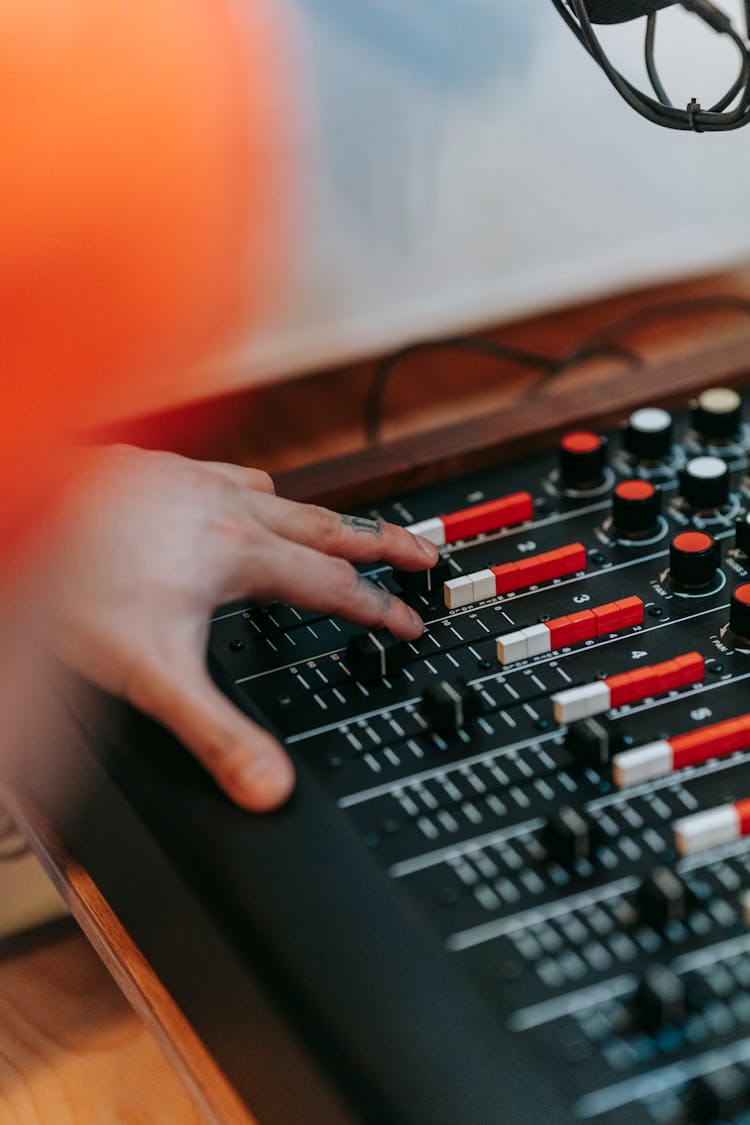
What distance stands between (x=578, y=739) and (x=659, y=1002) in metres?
0.16

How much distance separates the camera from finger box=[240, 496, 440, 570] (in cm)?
75

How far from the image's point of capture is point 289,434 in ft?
4.15

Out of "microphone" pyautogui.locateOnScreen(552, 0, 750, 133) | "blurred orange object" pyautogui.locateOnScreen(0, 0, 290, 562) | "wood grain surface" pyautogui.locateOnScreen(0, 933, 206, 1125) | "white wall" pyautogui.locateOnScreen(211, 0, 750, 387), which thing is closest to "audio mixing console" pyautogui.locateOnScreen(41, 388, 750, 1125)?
"wood grain surface" pyautogui.locateOnScreen(0, 933, 206, 1125)

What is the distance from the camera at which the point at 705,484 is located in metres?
0.84

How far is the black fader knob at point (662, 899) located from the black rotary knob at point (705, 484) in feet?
1.07

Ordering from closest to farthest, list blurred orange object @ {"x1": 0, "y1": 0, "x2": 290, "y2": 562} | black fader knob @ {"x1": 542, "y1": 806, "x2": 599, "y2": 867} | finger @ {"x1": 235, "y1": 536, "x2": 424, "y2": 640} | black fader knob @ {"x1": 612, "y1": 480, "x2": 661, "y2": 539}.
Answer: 1. black fader knob @ {"x1": 542, "y1": 806, "x2": 599, "y2": 867}
2. finger @ {"x1": 235, "y1": 536, "x2": 424, "y2": 640}
3. black fader knob @ {"x1": 612, "y1": 480, "x2": 661, "y2": 539}
4. blurred orange object @ {"x1": 0, "y1": 0, "x2": 290, "y2": 562}

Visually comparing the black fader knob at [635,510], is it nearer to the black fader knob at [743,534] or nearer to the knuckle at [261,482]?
the black fader knob at [743,534]

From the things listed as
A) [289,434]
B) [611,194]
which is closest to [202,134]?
[289,434]

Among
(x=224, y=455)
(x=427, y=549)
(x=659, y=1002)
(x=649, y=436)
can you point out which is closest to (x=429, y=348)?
(x=224, y=455)

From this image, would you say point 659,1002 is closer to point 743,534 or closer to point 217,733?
point 217,733

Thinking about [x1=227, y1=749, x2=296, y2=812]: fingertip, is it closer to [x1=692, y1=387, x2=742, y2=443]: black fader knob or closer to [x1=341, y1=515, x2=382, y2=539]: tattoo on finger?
[x1=341, y1=515, x2=382, y2=539]: tattoo on finger

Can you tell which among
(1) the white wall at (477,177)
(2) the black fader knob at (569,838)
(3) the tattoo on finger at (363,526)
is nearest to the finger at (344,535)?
(3) the tattoo on finger at (363,526)

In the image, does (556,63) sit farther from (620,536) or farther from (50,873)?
(50,873)

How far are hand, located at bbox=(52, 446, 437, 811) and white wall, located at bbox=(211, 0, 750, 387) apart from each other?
1.72ft
